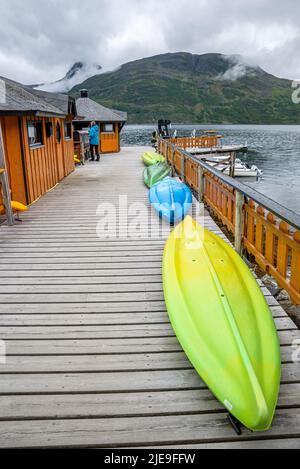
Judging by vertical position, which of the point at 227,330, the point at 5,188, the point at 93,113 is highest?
the point at 93,113

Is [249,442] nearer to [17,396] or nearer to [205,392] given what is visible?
[205,392]

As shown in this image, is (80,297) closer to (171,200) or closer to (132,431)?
(132,431)

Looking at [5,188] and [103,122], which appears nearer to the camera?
[5,188]

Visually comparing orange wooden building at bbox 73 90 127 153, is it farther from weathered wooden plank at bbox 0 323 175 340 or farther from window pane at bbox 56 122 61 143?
weathered wooden plank at bbox 0 323 175 340

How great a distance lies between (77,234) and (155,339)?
399 cm

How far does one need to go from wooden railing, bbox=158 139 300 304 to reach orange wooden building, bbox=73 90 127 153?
17515 mm

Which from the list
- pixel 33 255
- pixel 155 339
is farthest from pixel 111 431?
pixel 33 255

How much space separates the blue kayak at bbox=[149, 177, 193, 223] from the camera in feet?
25.1

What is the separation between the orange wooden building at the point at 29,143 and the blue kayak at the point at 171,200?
11.4 ft

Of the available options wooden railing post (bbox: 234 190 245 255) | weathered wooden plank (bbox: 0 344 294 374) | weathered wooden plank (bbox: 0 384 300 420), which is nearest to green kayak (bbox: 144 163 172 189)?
wooden railing post (bbox: 234 190 245 255)

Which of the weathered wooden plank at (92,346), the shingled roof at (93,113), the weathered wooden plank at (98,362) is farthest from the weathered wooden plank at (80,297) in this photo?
the shingled roof at (93,113)

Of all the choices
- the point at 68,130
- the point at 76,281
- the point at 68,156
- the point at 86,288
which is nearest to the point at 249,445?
the point at 86,288

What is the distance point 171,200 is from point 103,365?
5279mm

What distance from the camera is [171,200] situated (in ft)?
26.5
